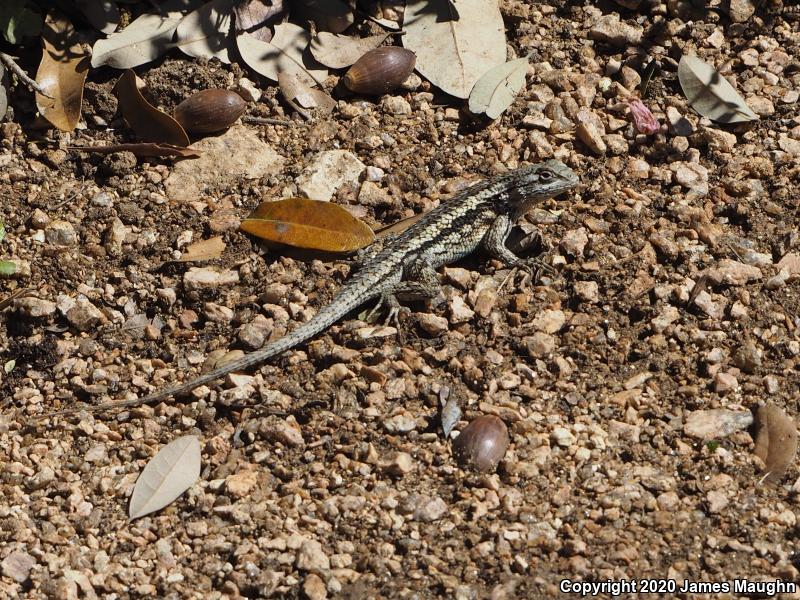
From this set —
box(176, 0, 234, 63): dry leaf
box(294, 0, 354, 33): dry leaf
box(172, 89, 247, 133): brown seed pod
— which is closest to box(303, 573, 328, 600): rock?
box(172, 89, 247, 133): brown seed pod

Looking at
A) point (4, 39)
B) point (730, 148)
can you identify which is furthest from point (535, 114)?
point (4, 39)

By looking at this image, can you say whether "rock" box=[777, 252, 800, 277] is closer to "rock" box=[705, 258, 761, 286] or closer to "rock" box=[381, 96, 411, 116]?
"rock" box=[705, 258, 761, 286]

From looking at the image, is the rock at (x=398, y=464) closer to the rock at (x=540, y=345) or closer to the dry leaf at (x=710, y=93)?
the rock at (x=540, y=345)

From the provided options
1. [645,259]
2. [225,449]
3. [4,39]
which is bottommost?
[225,449]

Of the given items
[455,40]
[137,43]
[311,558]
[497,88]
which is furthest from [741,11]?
[311,558]

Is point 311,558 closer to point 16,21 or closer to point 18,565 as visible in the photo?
point 18,565

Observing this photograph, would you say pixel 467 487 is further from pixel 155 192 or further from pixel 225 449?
pixel 155 192
